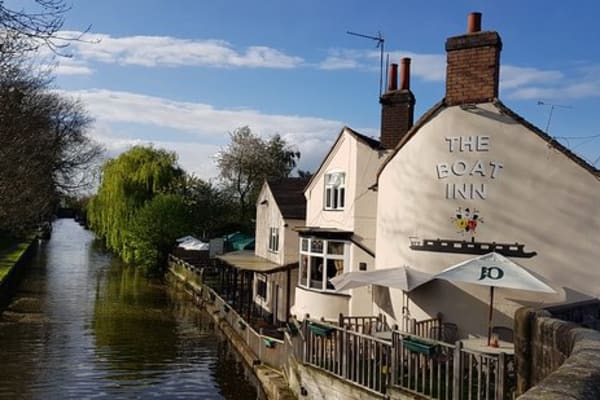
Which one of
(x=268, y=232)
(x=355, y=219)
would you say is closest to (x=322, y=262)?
(x=355, y=219)

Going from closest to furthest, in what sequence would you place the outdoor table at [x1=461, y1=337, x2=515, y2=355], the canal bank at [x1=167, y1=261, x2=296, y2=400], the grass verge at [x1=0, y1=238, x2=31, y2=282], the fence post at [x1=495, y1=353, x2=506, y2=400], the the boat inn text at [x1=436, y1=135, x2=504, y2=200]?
the fence post at [x1=495, y1=353, x2=506, y2=400]
the outdoor table at [x1=461, y1=337, x2=515, y2=355]
the the boat inn text at [x1=436, y1=135, x2=504, y2=200]
the canal bank at [x1=167, y1=261, x2=296, y2=400]
the grass verge at [x1=0, y1=238, x2=31, y2=282]

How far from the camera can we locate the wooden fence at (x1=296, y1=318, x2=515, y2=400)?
32.2 ft

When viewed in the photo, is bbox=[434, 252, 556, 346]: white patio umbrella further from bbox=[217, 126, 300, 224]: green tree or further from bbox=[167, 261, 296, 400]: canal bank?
bbox=[217, 126, 300, 224]: green tree

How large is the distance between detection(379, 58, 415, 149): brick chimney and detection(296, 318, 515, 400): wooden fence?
7.00 metres

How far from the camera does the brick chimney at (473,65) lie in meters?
13.7

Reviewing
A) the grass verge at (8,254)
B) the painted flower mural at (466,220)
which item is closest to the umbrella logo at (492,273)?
the painted flower mural at (466,220)

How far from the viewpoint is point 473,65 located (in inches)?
549

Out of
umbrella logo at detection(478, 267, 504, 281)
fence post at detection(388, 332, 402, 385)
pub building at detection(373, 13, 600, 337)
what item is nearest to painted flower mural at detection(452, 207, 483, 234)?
pub building at detection(373, 13, 600, 337)

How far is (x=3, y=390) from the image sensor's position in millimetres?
17562

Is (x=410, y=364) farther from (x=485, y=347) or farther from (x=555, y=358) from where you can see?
(x=555, y=358)

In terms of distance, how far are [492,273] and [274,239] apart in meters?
18.2

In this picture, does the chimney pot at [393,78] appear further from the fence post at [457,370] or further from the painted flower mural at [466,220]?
the fence post at [457,370]

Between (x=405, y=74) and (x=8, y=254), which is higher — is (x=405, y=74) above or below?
above

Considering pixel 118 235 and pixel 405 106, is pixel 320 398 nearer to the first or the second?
pixel 405 106
